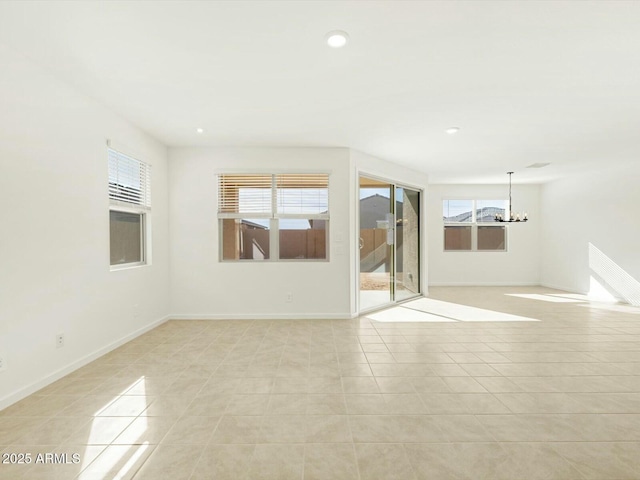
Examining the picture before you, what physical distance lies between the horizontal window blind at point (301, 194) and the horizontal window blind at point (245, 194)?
17cm

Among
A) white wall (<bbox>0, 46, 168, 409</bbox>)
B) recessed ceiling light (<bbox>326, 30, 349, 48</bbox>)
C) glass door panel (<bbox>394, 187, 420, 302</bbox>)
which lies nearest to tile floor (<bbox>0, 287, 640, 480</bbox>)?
white wall (<bbox>0, 46, 168, 409</bbox>)

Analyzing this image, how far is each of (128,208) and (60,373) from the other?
185 cm

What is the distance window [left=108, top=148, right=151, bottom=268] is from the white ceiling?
555 mm

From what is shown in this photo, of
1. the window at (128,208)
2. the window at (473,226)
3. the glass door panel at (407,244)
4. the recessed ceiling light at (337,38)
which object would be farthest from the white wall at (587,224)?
the window at (128,208)

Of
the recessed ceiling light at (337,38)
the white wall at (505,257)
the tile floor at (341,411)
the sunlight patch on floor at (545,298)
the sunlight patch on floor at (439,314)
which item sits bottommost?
the sunlight patch on floor at (545,298)

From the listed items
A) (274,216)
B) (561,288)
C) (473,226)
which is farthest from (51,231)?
(561,288)

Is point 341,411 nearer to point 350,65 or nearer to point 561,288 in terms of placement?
point 350,65

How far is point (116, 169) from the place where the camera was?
133 inches

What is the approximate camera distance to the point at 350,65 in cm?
238

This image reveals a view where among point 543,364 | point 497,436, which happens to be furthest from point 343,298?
point 497,436

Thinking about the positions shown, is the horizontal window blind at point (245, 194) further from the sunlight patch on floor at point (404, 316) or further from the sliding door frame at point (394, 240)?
the sunlight patch on floor at point (404, 316)

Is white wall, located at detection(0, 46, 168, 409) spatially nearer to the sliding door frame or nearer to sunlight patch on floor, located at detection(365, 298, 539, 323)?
the sliding door frame

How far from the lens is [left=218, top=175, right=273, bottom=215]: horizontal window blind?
455 cm

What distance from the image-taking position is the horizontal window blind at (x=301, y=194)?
456 cm
